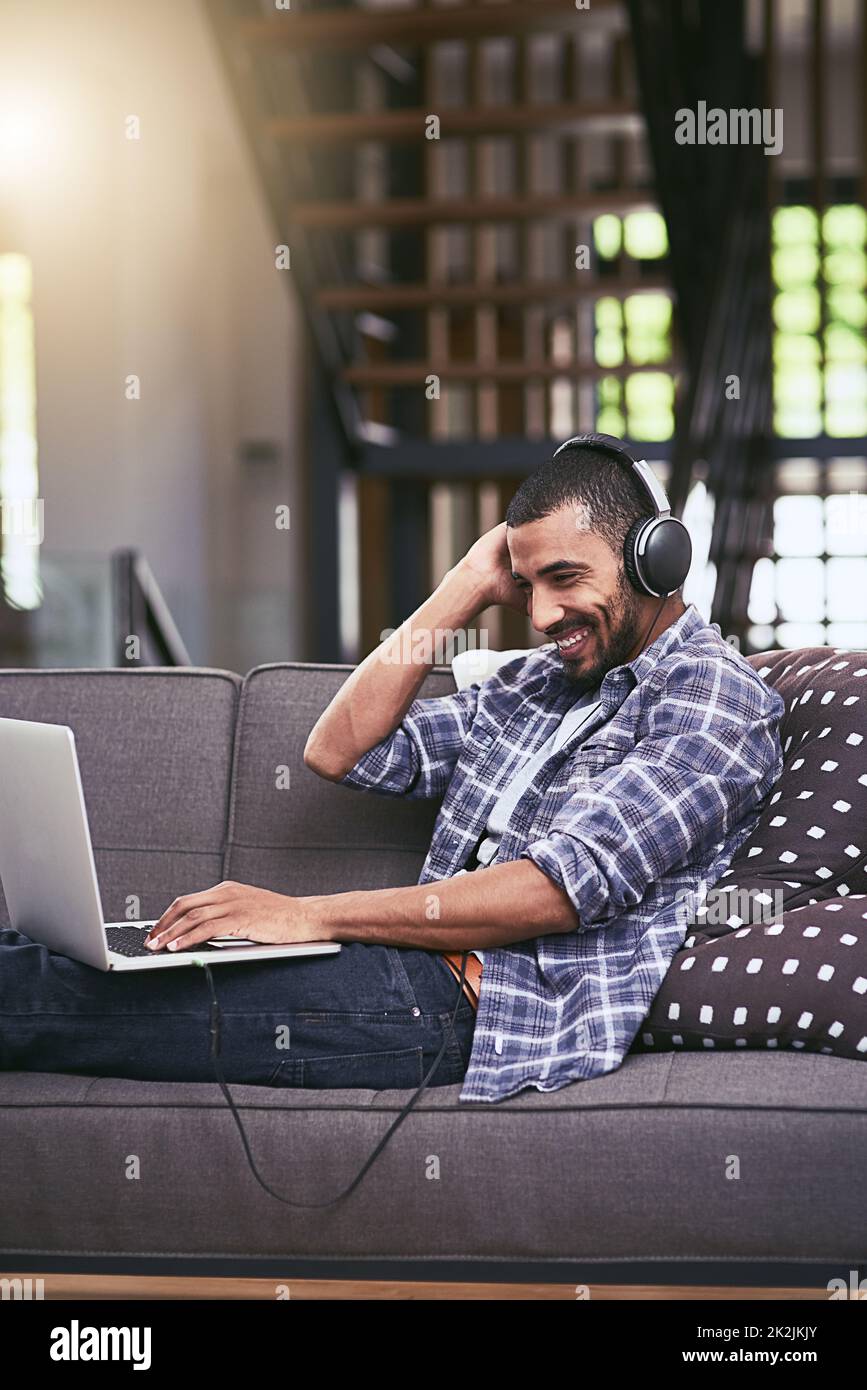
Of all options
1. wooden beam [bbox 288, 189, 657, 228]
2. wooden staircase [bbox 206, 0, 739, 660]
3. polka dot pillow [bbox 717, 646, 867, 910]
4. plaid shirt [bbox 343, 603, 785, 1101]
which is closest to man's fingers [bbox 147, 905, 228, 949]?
plaid shirt [bbox 343, 603, 785, 1101]

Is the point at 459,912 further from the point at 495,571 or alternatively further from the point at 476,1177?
the point at 495,571

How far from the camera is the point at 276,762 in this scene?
2066 mm

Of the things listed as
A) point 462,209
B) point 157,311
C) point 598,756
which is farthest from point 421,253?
point 598,756

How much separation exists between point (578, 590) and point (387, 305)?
2.46 m

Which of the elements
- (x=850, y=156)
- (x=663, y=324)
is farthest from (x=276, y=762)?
(x=850, y=156)

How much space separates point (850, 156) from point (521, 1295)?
5.78 m

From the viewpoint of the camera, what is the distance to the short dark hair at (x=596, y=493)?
1.72m

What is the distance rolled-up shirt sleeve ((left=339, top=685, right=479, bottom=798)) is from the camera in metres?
Result: 1.92

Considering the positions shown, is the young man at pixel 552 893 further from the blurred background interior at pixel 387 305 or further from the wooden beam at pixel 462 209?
the wooden beam at pixel 462 209

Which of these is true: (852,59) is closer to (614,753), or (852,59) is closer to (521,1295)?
(614,753)

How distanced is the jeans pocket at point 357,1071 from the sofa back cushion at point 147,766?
0.48 metres

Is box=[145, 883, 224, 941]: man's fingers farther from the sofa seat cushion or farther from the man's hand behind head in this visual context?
the man's hand behind head

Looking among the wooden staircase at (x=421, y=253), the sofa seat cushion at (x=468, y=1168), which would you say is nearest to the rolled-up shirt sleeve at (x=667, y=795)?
the sofa seat cushion at (x=468, y=1168)

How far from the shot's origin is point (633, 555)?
5.59ft
